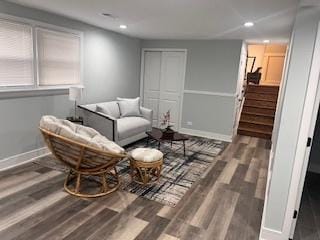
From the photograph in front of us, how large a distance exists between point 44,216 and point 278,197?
240 cm

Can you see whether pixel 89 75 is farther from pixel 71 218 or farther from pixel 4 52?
pixel 71 218

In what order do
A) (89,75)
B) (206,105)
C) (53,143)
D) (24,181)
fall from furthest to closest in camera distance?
1. (206,105)
2. (89,75)
3. (24,181)
4. (53,143)

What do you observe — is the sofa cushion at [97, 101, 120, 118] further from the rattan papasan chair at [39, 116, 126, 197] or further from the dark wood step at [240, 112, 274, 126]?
the dark wood step at [240, 112, 274, 126]

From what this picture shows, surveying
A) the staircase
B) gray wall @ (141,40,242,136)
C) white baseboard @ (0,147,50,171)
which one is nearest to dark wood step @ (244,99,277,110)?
the staircase

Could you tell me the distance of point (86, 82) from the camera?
4914 mm

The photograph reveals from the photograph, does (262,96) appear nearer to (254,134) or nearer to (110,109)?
(254,134)

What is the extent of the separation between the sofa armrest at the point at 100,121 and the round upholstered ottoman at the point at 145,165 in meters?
1.09

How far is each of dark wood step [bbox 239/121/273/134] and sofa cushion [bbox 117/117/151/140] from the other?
2878 mm

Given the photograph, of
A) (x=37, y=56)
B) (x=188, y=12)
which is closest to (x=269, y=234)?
(x=188, y=12)

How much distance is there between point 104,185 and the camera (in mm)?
3078

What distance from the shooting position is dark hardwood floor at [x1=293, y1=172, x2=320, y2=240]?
2539 mm

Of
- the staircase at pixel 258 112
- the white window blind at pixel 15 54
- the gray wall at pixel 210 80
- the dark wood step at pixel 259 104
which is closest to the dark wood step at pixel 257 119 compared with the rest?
the staircase at pixel 258 112

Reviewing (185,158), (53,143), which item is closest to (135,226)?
(53,143)

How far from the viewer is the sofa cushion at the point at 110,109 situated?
4796 mm
